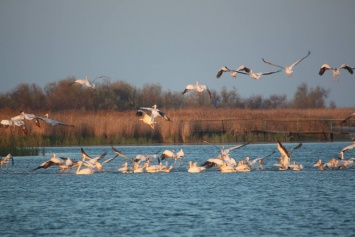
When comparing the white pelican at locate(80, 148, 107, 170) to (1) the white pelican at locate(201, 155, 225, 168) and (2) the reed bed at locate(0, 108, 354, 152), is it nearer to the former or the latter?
(1) the white pelican at locate(201, 155, 225, 168)

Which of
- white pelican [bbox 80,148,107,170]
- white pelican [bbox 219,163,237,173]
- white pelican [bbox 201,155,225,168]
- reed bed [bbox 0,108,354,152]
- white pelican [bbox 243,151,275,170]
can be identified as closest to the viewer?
white pelican [bbox 201,155,225,168]

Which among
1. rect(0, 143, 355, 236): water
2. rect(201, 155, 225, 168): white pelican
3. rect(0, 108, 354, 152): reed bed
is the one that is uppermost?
rect(0, 108, 354, 152): reed bed

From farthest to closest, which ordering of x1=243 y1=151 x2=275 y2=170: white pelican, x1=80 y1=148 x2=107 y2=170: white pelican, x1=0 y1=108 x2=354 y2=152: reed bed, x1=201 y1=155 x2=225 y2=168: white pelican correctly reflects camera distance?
1. x1=0 y1=108 x2=354 y2=152: reed bed
2. x1=243 y1=151 x2=275 y2=170: white pelican
3. x1=80 y1=148 x2=107 y2=170: white pelican
4. x1=201 y1=155 x2=225 y2=168: white pelican

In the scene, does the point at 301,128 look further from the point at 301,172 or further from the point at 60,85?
the point at 60,85

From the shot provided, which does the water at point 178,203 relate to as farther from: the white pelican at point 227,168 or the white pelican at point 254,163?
the white pelican at point 254,163

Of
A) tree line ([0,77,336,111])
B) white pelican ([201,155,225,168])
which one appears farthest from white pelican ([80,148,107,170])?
tree line ([0,77,336,111])

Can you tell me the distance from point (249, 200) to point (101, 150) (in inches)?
813

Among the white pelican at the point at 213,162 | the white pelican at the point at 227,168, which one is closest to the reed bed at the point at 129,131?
the white pelican at the point at 227,168

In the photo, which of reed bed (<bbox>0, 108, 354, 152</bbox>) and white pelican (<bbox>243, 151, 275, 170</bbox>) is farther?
reed bed (<bbox>0, 108, 354, 152</bbox>)

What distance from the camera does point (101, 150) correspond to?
39.7 meters

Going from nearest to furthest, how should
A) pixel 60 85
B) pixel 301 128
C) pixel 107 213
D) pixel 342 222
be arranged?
pixel 342 222
pixel 107 213
pixel 301 128
pixel 60 85

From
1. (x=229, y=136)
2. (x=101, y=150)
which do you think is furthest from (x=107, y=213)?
(x=229, y=136)

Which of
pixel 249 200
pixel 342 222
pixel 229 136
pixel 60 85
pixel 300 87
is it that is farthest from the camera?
pixel 300 87

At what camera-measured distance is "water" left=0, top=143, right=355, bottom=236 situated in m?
15.8
